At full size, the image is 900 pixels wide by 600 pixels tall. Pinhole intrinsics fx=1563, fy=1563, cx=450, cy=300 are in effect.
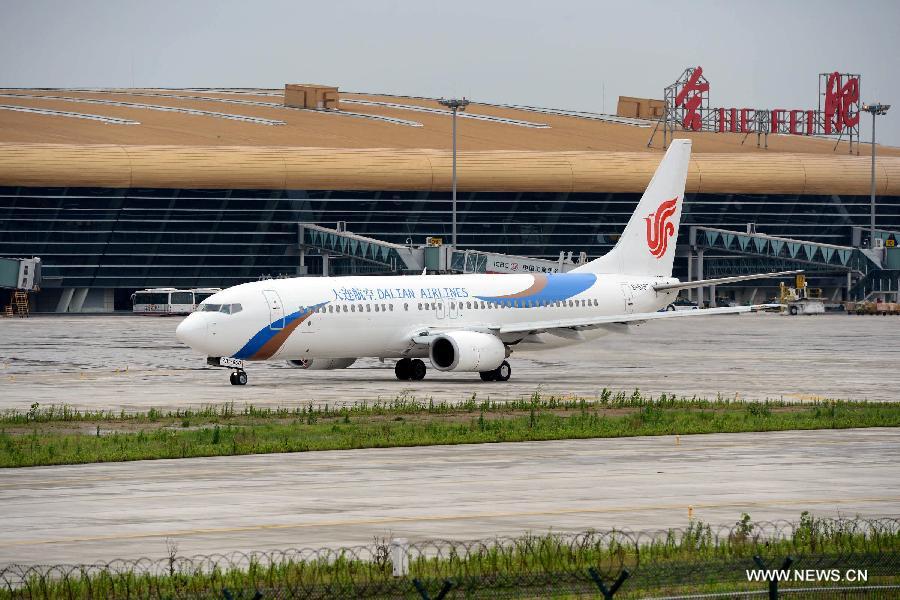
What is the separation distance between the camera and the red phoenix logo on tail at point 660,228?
62.8 meters

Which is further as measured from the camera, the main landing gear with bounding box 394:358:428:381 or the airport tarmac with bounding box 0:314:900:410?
the main landing gear with bounding box 394:358:428:381

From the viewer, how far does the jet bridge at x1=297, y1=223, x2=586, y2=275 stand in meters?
127

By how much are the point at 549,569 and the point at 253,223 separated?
5012 inches

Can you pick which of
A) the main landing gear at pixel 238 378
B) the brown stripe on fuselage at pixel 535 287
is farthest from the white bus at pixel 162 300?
the main landing gear at pixel 238 378

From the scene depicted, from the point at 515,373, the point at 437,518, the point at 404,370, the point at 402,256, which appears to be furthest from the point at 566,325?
the point at 402,256

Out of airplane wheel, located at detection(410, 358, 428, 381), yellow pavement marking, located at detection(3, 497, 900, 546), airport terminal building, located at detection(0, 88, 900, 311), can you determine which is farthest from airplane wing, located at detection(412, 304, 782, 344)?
airport terminal building, located at detection(0, 88, 900, 311)

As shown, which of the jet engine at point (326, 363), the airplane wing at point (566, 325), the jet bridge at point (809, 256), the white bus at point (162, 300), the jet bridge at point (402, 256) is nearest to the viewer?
the airplane wing at point (566, 325)

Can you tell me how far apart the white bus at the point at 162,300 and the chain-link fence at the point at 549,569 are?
117775 mm

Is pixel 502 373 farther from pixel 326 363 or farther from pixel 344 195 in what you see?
pixel 344 195

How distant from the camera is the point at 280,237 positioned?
5719 inches

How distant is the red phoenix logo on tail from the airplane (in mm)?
50

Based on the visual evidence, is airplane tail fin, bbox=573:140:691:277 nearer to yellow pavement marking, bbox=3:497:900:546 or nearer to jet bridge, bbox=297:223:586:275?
yellow pavement marking, bbox=3:497:900:546

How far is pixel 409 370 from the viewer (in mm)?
55625

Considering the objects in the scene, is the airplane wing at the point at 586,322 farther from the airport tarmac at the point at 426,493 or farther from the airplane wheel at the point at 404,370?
the airport tarmac at the point at 426,493
